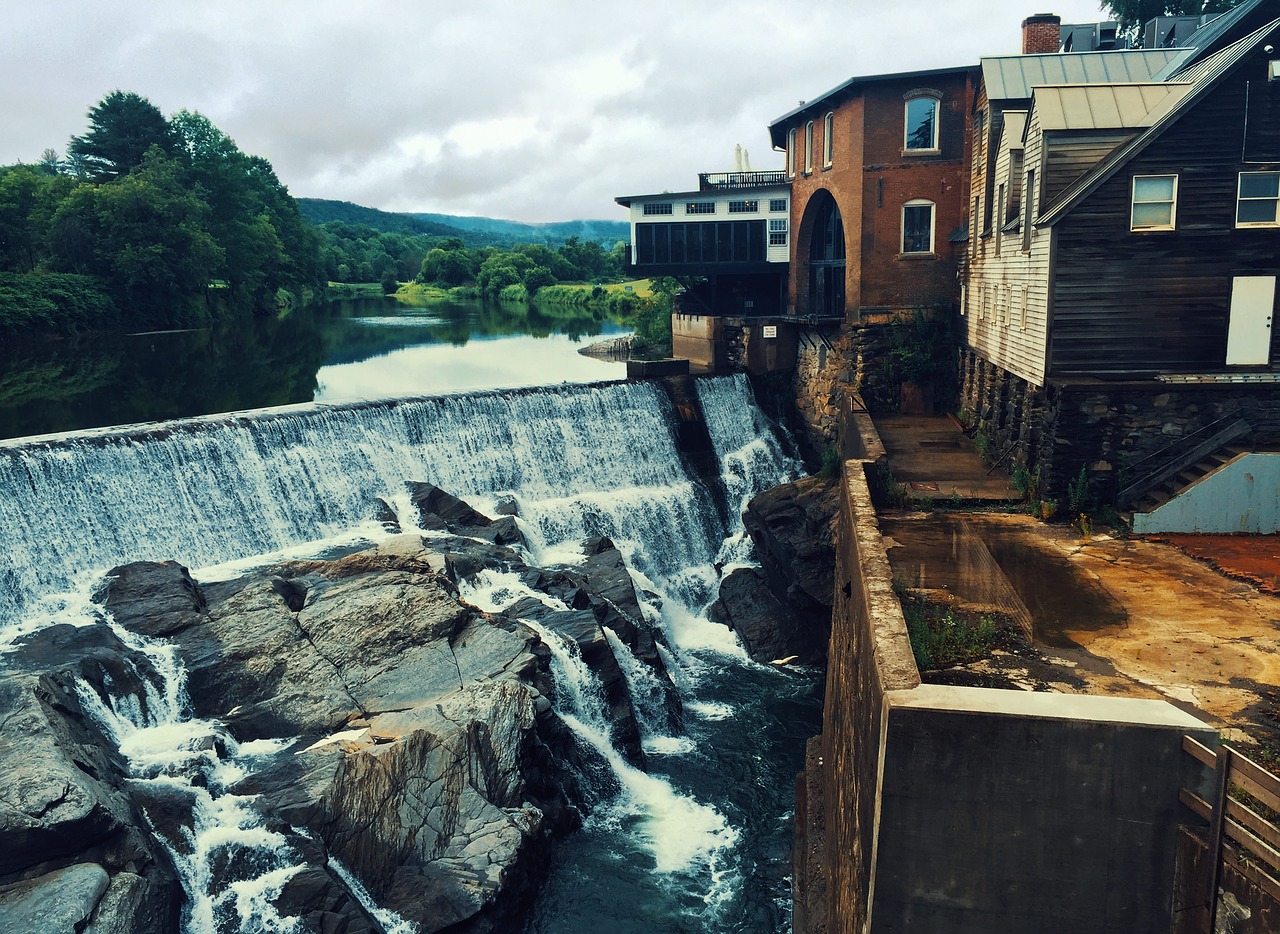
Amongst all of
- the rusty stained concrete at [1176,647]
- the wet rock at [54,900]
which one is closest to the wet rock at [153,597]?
the wet rock at [54,900]

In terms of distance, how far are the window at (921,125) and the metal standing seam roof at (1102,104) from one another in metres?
10.4

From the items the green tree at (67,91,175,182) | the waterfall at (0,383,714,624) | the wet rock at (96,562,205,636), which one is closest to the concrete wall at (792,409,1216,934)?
the wet rock at (96,562,205,636)

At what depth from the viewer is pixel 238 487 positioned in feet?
67.5

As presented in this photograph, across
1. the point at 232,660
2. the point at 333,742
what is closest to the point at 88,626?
the point at 232,660

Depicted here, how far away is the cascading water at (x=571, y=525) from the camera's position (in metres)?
13.8

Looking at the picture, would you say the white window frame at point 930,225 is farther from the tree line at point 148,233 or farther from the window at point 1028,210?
the tree line at point 148,233

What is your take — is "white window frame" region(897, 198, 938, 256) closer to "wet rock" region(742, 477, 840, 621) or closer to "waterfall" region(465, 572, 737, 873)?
"wet rock" region(742, 477, 840, 621)

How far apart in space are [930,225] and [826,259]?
6.83 m

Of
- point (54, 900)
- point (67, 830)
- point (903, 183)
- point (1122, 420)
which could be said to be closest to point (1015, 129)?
point (903, 183)

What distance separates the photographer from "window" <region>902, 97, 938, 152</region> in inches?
1097

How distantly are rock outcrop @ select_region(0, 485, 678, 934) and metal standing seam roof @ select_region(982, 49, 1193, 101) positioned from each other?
16.3m

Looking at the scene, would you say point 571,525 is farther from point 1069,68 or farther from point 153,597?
point 1069,68

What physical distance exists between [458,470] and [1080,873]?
1891cm

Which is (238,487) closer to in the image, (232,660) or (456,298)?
(232,660)
